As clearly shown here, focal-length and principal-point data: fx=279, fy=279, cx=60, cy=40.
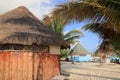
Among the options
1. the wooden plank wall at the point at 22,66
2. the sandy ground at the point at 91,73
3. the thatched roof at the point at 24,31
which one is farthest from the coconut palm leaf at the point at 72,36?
Answer: the wooden plank wall at the point at 22,66

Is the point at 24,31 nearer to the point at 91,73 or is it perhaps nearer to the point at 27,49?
the point at 27,49

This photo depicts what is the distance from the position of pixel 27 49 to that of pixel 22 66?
6.67 ft

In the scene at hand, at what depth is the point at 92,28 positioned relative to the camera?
44.1ft

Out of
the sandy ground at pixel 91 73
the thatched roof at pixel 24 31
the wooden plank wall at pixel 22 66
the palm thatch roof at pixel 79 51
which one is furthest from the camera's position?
the palm thatch roof at pixel 79 51

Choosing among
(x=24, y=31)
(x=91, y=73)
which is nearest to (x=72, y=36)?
(x=91, y=73)

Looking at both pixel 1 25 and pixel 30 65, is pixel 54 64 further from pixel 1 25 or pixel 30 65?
pixel 1 25

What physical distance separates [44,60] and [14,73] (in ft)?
6.25

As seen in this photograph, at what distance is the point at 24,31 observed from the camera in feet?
51.4

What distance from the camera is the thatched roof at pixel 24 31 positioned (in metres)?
14.4

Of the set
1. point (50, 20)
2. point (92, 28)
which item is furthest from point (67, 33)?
point (50, 20)

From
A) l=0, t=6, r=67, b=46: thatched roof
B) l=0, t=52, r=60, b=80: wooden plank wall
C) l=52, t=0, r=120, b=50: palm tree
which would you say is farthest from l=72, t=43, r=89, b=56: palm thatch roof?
l=52, t=0, r=120, b=50: palm tree

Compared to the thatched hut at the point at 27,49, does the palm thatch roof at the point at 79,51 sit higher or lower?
higher

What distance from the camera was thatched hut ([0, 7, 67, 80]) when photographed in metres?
12.8

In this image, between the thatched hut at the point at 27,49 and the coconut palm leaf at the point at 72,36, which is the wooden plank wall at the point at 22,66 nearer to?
the thatched hut at the point at 27,49
